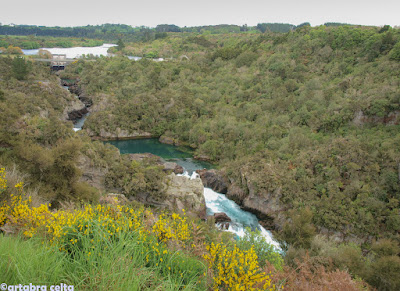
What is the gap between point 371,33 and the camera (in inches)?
1757

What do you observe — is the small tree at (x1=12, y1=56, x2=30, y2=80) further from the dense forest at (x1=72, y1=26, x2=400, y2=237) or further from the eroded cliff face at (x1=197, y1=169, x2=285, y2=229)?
the eroded cliff face at (x1=197, y1=169, x2=285, y2=229)

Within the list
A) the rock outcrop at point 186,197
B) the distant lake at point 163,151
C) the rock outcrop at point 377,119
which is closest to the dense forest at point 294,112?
the rock outcrop at point 377,119

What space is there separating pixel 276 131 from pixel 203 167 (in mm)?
10848

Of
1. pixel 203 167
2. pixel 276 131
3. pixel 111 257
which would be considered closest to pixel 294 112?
pixel 276 131

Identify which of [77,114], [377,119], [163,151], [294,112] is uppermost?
[377,119]

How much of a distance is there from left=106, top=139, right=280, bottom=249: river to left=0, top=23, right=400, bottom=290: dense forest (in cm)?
178

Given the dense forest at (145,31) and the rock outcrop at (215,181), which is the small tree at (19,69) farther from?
the dense forest at (145,31)

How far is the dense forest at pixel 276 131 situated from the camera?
15.7 m

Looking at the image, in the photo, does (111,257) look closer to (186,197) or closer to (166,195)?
(166,195)

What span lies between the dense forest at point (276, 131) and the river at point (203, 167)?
178 cm

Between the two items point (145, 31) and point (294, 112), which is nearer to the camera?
point (294, 112)

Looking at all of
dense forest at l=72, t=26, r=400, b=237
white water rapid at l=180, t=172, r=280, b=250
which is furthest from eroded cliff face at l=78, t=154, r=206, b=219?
dense forest at l=72, t=26, r=400, b=237

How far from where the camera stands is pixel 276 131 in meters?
35.2

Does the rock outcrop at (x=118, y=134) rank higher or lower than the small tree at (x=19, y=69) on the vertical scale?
lower
